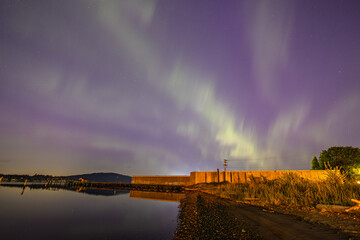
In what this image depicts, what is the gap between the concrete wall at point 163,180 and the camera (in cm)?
4656

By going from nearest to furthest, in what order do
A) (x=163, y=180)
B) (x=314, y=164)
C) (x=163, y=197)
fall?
(x=163, y=197) → (x=314, y=164) → (x=163, y=180)

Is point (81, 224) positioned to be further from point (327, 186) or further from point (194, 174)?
point (194, 174)

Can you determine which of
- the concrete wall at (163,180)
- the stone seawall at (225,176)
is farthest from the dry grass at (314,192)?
the concrete wall at (163,180)

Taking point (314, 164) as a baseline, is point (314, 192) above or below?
below

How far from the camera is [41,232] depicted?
8.91 metres

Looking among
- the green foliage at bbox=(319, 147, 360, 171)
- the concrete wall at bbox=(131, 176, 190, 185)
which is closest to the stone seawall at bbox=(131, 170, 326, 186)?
the concrete wall at bbox=(131, 176, 190, 185)

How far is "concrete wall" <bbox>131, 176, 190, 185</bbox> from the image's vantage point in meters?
46.6

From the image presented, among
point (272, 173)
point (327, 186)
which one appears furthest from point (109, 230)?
point (272, 173)

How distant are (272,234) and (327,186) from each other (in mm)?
7234

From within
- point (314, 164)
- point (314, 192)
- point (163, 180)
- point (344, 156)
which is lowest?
point (163, 180)

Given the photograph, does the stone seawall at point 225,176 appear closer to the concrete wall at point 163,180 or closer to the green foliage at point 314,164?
the concrete wall at point 163,180

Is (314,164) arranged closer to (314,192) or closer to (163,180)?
(163,180)

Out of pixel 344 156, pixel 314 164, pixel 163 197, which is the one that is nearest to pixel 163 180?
pixel 163 197

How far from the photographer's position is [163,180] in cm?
5028
